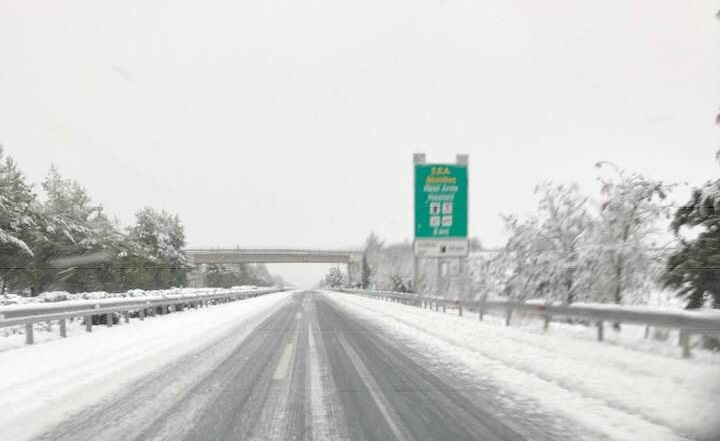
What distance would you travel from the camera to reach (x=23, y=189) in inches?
1571

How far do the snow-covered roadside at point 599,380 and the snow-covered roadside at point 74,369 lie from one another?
4598 millimetres

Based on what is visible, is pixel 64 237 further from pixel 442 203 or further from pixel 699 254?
pixel 699 254

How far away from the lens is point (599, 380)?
6.39m

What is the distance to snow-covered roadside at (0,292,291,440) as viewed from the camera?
510 cm


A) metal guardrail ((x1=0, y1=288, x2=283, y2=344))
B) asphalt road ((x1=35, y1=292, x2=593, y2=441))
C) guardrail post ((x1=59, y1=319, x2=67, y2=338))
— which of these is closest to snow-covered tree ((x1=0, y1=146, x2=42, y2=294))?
Answer: metal guardrail ((x1=0, y1=288, x2=283, y2=344))

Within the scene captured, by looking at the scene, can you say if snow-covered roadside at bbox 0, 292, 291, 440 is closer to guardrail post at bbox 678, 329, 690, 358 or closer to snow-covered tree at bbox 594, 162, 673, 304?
guardrail post at bbox 678, 329, 690, 358

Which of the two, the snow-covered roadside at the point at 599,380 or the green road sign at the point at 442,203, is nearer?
the snow-covered roadside at the point at 599,380

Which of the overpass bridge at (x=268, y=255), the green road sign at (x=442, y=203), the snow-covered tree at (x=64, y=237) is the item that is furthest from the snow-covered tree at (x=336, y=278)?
the green road sign at (x=442, y=203)

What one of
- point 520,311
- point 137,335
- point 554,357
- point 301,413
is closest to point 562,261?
point 520,311

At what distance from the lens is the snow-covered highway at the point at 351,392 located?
14.8ft

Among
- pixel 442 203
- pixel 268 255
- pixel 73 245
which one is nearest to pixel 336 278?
pixel 268 255

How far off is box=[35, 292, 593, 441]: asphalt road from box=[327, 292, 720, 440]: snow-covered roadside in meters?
0.47

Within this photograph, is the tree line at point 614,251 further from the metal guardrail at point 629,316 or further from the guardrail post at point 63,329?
the guardrail post at point 63,329

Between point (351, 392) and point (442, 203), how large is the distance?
1555cm
